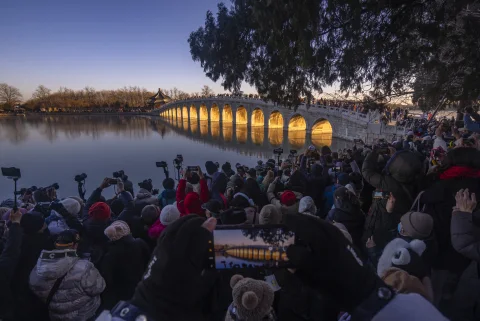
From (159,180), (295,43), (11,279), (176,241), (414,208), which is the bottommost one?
(159,180)

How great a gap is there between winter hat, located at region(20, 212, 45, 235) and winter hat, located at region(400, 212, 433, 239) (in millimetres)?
2488

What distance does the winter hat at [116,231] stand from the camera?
190 cm

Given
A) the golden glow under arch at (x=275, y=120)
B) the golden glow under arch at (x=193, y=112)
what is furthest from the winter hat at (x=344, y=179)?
the golden glow under arch at (x=193, y=112)

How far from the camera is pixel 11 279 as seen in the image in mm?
1812

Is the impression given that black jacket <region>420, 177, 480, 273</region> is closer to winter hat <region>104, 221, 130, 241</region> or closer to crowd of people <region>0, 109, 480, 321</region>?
crowd of people <region>0, 109, 480, 321</region>

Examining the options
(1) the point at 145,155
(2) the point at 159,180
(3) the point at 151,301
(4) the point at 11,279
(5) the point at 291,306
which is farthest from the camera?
(1) the point at 145,155

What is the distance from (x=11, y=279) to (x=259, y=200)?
233 cm

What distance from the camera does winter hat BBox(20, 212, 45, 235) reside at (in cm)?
194

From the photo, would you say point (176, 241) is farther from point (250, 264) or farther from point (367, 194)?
point (367, 194)

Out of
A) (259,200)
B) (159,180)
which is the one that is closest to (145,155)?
(159,180)

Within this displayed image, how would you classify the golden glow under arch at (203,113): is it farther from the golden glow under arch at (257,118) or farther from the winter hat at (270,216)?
the winter hat at (270,216)

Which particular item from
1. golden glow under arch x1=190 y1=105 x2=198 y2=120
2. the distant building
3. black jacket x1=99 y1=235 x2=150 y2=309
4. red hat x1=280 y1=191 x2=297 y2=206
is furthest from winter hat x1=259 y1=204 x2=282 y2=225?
the distant building

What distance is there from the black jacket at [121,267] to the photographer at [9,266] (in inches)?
21.2

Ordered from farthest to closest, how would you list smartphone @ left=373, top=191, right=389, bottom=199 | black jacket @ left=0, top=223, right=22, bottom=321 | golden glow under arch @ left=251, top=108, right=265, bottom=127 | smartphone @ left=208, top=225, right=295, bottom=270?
golden glow under arch @ left=251, top=108, right=265, bottom=127, smartphone @ left=373, top=191, right=389, bottom=199, black jacket @ left=0, top=223, right=22, bottom=321, smartphone @ left=208, top=225, right=295, bottom=270
